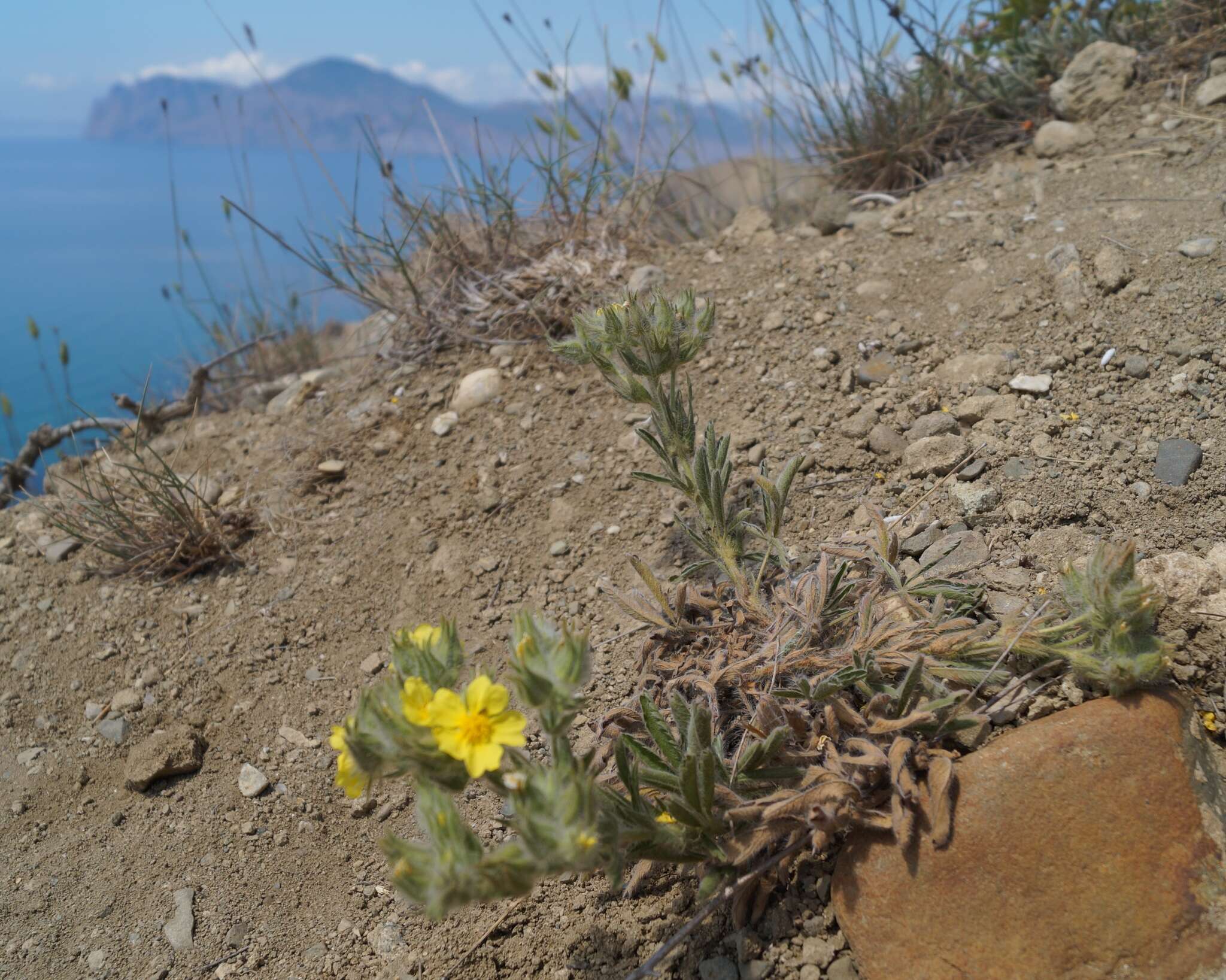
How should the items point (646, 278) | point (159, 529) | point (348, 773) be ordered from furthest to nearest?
point (646, 278), point (159, 529), point (348, 773)

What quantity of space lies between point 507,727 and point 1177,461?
5.58 feet

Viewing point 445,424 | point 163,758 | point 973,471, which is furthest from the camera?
point 445,424

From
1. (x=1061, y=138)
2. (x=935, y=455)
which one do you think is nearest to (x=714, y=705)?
(x=935, y=455)

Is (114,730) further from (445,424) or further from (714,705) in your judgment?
(714,705)

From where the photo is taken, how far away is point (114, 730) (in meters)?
2.60

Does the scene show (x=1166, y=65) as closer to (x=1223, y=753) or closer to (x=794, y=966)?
(x=1223, y=753)

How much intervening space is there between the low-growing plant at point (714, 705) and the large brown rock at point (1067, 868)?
0.07m

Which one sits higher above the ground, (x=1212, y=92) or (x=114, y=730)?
(x=1212, y=92)

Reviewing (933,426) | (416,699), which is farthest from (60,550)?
(933,426)

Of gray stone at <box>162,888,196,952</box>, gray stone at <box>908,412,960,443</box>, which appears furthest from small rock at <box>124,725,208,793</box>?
gray stone at <box>908,412,960,443</box>

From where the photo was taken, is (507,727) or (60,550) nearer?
(507,727)

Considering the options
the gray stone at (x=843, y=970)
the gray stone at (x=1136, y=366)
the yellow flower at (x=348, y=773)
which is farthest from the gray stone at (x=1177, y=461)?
the yellow flower at (x=348, y=773)

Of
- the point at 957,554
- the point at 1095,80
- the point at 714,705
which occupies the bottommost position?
the point at 714,705

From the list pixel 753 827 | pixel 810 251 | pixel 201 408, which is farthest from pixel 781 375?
pixel 201 408
